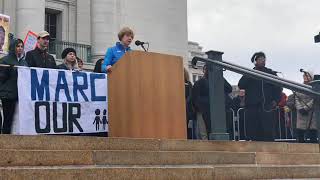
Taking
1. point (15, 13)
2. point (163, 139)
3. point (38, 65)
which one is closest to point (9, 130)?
point (38, 65)

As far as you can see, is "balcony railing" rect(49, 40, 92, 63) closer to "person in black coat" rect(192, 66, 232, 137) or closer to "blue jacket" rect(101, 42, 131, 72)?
"person in black coat" rect(192, 66, 232, 137)

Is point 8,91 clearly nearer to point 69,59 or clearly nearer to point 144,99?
point 69,59

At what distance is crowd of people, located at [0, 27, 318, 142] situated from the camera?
8.48m

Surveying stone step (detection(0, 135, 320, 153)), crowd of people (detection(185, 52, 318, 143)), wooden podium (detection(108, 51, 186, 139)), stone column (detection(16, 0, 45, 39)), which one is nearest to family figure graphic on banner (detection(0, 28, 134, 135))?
wooden podium (detection(108, 51, 186, 139))

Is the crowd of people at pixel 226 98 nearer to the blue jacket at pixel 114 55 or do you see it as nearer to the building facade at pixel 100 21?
the blue jacket at pixel 114 55

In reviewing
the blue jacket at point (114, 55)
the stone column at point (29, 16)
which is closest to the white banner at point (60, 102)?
the blue jacket at point (114, 55)

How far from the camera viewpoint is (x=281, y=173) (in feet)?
26.7

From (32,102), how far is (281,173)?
377 centimetres

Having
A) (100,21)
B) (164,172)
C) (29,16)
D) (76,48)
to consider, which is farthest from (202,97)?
(76,48)

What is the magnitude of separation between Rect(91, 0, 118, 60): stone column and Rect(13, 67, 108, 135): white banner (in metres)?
17.3

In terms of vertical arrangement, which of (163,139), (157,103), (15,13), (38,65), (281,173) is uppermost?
(15,13)

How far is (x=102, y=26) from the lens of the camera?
26.7m

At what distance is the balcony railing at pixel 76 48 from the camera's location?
2671 cm

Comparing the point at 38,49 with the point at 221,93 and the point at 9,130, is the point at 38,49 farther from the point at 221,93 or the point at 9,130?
the point at 221,93
